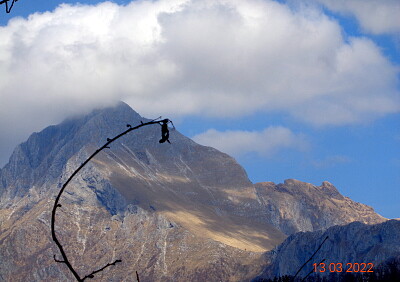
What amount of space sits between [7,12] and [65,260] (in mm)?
2290

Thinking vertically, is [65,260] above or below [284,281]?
below

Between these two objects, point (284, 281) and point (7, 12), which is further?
point (284, 281)

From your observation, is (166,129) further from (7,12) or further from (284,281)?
(284,281)

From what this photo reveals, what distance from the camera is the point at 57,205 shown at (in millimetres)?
7340

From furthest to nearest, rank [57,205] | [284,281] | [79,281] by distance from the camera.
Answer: [284,281], [57,205], [79,281]

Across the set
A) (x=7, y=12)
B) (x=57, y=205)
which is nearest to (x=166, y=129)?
(x=57, y=205)

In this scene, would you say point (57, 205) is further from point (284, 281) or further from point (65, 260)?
point (284, 281)

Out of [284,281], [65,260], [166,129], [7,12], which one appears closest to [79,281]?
[65,260]

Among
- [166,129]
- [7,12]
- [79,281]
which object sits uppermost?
[7,12]

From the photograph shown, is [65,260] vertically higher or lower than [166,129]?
lower

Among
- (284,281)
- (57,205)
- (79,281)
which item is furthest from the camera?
(284,281)

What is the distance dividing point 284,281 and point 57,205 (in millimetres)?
3386

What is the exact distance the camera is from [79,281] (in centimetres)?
682

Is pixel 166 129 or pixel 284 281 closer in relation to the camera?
pixel 166 129
